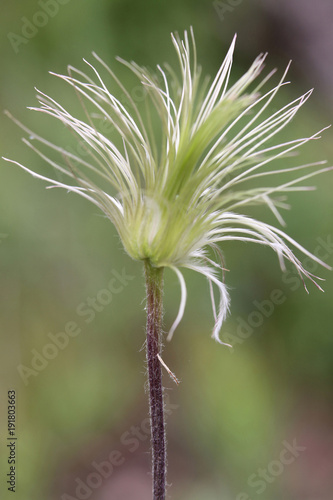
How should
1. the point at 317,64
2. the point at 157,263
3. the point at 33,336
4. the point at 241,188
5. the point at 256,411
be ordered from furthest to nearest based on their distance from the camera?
the point at 317,64 < the point at 241,188 < the point at 33,336 < the point at 256,411 < the point at 157,263

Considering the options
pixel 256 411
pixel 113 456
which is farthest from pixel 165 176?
pixel 113 456

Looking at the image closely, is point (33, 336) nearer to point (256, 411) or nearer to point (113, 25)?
point (256, 411)

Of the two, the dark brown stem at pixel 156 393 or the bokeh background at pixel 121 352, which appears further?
the bokeh background at pixel 121 352

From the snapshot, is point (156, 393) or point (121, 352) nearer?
point (156, 393)

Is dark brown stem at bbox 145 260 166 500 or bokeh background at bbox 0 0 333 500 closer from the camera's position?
dark brown stem at bbox 145 260 166 500
